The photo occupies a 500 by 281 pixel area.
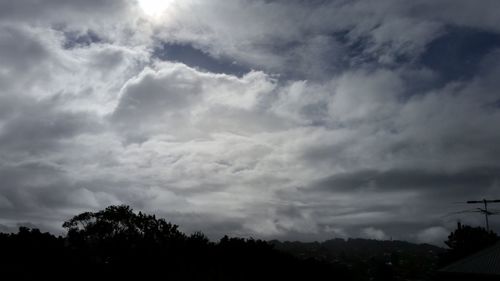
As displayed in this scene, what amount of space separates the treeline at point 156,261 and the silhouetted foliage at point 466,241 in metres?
38.2

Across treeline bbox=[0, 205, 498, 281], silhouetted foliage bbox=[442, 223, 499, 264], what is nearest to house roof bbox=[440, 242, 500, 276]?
treeline bbox=[0, 205, 498, 281]

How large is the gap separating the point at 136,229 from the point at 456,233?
50898 millimetres

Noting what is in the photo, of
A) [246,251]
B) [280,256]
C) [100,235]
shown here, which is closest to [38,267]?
[246,251]

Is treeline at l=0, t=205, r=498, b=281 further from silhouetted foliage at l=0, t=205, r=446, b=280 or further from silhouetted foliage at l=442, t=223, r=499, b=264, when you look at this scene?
silhouetted foliage at l=442, t=223, r=499, b=264

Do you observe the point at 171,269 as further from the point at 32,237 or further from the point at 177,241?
the point at 32,237

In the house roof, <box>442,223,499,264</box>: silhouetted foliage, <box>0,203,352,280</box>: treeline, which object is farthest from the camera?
<box>442,223,499,264</box>: silhouetted foliage

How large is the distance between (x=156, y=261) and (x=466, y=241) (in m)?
58.5

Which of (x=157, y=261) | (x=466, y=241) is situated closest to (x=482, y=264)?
(x=157, y=261)

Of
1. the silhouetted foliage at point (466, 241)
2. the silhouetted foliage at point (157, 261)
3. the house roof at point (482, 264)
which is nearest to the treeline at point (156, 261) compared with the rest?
the silhouetted foliage at point (157, 261)

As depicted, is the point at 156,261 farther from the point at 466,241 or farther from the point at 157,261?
the point at 466,241

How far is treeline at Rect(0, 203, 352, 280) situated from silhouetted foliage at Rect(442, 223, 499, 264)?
125ft

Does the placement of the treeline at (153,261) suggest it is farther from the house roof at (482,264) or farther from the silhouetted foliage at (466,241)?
the silhouetted foliage at (466,241)

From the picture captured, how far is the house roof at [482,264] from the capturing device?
3646cm

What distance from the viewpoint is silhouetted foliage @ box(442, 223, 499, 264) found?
239ft
